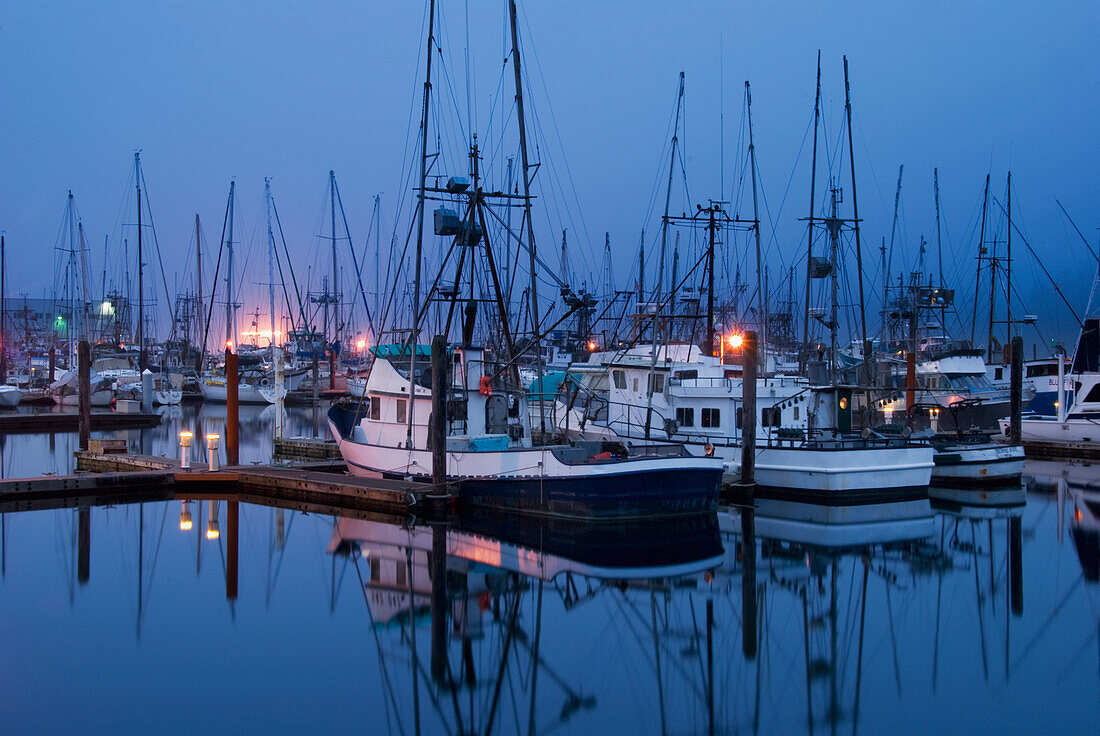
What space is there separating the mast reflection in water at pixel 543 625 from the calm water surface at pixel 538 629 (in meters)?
0.05

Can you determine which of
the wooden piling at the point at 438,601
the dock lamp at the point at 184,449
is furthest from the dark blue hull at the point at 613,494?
the dock lamp at the point at 184,449

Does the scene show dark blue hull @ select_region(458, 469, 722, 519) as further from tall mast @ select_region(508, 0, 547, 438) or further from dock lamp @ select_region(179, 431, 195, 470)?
dock lamp @ select_region(179, 431, 195, 470)

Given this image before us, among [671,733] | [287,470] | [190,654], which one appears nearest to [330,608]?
[190,654]

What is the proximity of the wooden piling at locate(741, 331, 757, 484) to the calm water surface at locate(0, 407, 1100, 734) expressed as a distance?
1.35 meters

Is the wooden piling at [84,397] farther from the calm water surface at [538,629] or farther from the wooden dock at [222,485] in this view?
the calm water surface at [538,629]

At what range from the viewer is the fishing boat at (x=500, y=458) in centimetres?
1875

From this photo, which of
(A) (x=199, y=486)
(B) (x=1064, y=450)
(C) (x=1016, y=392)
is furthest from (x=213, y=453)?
(B) (x=1064, y=450)

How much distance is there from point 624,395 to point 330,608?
13511mm

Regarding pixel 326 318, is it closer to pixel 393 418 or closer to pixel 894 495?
pixel 393 418

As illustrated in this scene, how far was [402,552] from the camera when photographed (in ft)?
57.2

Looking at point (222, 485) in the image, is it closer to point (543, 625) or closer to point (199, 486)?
point (199, 486)

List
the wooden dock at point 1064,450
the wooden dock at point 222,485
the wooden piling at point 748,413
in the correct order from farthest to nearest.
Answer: the wooden dock at point 1064,450
the wooden piling at point 748,413
the wooden dock at point 222,485

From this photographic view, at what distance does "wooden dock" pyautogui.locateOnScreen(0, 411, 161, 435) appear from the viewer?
4216cm

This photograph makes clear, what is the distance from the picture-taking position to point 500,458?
19.8 m
